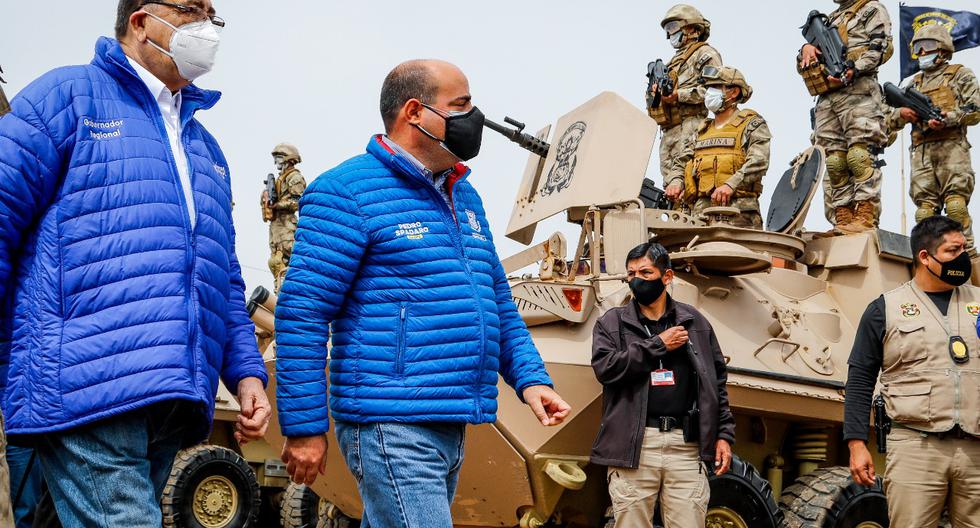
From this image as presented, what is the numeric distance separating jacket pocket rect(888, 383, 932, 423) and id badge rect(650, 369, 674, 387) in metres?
1.30

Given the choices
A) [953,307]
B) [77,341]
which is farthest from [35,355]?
[953,307]

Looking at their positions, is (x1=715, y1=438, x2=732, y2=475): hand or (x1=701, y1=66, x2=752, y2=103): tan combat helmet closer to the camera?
(x1=715, y1=438, x2=732, y2=475): hand

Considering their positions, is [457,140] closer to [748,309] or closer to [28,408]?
[28,408]

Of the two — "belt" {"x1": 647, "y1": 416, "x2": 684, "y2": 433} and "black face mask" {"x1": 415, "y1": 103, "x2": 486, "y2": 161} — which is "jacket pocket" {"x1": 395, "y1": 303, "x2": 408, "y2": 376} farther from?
"belt" {"x1": 647, "y1": 416, "x2": 684, "y2": 433}

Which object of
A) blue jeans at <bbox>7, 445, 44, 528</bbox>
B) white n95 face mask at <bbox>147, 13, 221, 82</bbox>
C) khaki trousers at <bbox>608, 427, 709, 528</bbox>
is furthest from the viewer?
khaki trousers at <bbox>608, 427, 709, 528</bbox>

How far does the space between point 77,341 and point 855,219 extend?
834cm

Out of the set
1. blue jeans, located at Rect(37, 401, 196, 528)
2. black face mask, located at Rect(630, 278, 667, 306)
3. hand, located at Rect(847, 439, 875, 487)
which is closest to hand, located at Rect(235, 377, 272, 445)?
blue jeans, located at Rect(37, 401, 196, 528)

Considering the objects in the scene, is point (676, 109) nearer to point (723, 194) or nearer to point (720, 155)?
point (720, 155)

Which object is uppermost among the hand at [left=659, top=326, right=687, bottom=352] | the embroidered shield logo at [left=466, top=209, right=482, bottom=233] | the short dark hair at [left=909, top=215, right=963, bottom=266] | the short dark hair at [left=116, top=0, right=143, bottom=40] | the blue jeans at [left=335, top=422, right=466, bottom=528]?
the short dark hair at [left=909, top=215, right=963, bottom=266]

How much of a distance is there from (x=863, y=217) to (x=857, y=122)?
1.02m

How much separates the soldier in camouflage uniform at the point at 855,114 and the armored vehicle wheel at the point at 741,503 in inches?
140

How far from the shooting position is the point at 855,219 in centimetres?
1020

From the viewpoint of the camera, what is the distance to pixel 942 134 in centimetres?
1121

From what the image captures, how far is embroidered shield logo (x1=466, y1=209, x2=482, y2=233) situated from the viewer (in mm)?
3969
